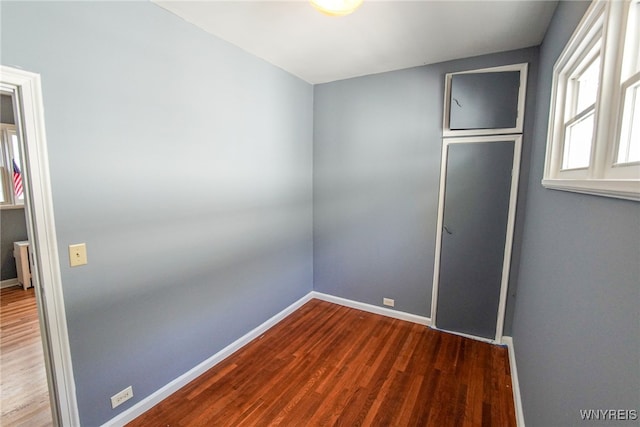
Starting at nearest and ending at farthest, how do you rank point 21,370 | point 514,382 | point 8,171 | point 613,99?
1. point 613,99
2. point 514,382
3. point 21,370
4. point 8,171

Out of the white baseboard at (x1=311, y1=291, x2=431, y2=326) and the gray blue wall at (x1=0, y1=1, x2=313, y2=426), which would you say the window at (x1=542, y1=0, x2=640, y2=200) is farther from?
the gray blue wall at (x1=0, y1=1, x2=313, y2=426)

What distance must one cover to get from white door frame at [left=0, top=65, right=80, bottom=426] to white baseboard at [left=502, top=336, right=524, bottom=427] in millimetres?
2671

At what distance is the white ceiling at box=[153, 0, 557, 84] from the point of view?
1.74 meters

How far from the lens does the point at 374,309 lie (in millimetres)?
3184

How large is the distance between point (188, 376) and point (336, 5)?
270cm

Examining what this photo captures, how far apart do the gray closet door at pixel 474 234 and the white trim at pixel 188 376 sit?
1.88 metres

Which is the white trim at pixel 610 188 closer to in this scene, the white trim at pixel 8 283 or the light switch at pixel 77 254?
the light switch at pixel 77 254

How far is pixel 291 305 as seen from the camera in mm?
3217

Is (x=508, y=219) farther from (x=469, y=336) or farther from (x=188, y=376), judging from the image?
(x=188, y=376)

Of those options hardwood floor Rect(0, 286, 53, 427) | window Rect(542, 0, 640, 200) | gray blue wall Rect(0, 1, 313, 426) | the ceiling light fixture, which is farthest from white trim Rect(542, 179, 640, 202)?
hardwood floor Rect(0, 286, 53, 427)

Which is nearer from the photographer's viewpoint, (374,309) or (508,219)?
(508,219)

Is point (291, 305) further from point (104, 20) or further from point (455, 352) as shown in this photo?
point (104, 20)

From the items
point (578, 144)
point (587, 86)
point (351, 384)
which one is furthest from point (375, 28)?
point (351, 384)

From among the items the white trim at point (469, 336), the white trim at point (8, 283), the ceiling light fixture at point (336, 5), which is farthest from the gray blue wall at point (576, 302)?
the white trim at point (8, 283)
